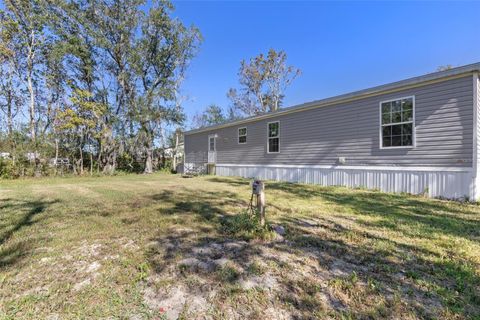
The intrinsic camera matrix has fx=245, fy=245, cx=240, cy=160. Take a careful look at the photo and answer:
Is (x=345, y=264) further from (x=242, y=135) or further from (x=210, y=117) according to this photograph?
(x=210, y=117)

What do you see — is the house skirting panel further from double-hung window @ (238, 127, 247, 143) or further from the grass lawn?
double-hung window @ (238, 127, 247, 143)

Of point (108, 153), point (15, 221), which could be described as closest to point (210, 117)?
point (108, 153)

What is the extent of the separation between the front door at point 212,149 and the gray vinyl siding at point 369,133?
265 centimetres

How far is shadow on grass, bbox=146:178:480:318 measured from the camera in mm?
1900

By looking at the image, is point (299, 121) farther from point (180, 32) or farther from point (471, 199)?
point (180, 32)

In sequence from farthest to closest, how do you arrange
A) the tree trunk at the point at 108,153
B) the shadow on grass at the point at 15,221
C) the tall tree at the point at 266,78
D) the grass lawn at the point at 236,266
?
the tall tree at the point at 266,78 < the tree trunk at the point at 108,153 < the shadow on grass at the point at 15,221 < the grass lawn at the point at 236,266

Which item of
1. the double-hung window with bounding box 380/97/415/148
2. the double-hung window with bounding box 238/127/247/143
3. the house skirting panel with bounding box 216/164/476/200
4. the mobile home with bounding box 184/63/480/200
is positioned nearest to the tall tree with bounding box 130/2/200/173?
the double-hung window with bounding box 238/127/247/143

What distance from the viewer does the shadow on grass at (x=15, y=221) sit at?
2.82 m

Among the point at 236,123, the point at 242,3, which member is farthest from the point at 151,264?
the point at 242,3

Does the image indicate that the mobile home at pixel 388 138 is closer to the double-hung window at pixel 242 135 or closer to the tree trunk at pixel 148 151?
the double-hung window at pixel 242 135

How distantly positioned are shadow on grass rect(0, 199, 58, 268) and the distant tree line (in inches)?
339

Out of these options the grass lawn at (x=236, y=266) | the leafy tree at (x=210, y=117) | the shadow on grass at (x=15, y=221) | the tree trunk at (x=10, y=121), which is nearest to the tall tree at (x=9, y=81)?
the tree trunk at (x=10, y=121)

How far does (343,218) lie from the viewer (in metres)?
4.36

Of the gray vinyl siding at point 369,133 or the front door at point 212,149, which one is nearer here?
the gray vinyl siding at point 369,133
